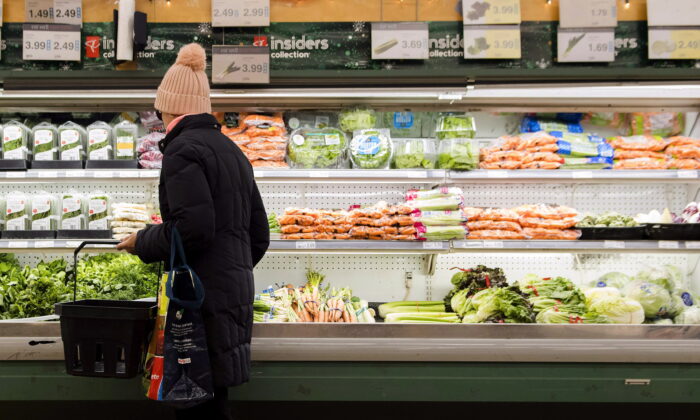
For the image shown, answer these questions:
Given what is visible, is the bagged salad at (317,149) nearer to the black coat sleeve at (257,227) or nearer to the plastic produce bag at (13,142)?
the black coat sleeve at (257,227)

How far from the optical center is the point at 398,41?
323 centimetres

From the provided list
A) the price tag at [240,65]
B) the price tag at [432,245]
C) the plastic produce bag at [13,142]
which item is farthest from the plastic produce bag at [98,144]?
the price tag at [432,245]

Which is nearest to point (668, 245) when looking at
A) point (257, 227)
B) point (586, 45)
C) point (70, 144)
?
point (586, 45)

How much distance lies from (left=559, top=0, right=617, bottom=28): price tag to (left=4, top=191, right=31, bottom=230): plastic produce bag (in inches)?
132

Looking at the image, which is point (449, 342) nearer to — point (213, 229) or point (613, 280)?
point (213, 229)

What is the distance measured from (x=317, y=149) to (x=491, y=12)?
1.33 meters

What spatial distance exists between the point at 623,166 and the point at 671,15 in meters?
0.96

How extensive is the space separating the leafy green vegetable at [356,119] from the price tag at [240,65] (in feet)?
2.49

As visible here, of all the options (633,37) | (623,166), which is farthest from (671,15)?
(623,166)

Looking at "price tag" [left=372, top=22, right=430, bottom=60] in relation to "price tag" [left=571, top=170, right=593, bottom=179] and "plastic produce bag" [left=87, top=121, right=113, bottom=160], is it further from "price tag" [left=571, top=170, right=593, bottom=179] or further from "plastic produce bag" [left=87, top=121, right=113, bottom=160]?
"plastic produce bag" [left=87, top=121, right=113, bottom=160]

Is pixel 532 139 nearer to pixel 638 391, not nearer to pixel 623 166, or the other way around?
pixel 623 166

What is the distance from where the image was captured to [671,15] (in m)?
3.23

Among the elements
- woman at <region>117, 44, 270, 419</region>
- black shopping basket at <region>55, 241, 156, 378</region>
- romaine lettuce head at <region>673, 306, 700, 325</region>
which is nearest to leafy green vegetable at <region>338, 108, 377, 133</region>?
woman at <region>117, 44, 270, 419</region>

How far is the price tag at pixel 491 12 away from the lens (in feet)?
10.6
